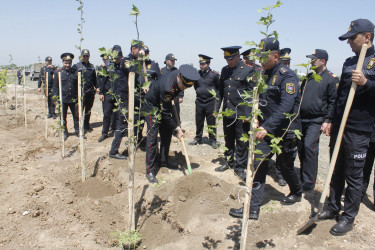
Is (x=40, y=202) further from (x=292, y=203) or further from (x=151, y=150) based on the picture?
(x=292, y=203)

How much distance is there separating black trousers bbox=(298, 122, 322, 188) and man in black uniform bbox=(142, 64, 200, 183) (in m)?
1.93

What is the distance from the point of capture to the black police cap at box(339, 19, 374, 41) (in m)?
2.93

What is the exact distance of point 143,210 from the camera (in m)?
4.15

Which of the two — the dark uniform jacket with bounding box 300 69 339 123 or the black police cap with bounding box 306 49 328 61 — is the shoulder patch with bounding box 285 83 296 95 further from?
the black police cap with bounding box 306 49 328 61

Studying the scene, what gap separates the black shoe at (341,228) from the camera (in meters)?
3.22

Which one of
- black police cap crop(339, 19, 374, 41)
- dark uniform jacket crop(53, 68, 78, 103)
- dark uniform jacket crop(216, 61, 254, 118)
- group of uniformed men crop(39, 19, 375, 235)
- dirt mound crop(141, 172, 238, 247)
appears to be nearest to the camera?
black police cap crop(339, 19, 374, 41)

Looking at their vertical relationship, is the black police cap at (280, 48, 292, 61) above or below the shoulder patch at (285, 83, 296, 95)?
above

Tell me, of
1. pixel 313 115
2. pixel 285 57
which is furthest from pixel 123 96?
pixel 313 115

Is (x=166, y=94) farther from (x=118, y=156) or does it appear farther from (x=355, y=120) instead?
(x=355, y=120)

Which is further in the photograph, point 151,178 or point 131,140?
point 151,178

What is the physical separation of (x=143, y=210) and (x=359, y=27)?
11.9 feet

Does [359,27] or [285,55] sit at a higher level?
[359,27]

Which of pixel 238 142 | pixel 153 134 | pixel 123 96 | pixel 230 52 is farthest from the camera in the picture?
pixel 123 96

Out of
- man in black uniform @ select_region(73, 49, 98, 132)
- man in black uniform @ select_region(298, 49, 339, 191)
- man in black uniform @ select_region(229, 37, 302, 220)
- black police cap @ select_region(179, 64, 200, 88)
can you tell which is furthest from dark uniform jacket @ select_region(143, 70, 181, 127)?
man in black uniform @ select_region(73, 49, 98, 132)
